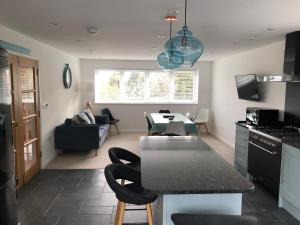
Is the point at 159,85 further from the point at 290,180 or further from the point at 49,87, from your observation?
the point at 290,180

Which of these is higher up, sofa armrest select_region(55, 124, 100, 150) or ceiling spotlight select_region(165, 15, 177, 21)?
ceiling spotlight select_region(165, 15, 177, 21)

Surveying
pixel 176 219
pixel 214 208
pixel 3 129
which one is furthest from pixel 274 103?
pixel 3 129

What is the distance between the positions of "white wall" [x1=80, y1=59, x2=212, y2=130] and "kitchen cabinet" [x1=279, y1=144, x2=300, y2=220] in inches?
210

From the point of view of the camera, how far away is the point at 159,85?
847cm

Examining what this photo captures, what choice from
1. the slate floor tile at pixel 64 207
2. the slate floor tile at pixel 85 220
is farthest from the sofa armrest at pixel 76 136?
the slate floor tile at pixel 85 220

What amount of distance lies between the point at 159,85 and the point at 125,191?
22.4 ft

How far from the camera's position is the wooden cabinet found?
4.28m

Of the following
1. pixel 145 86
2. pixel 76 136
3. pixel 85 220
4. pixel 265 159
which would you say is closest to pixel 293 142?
pixel 265 159

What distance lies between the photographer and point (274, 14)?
2.79 m

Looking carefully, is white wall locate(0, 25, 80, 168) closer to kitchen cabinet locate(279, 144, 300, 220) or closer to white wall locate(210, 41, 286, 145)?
kitchen cabinet locate(279, 144, 300, 220)

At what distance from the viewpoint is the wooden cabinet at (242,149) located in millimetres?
4277

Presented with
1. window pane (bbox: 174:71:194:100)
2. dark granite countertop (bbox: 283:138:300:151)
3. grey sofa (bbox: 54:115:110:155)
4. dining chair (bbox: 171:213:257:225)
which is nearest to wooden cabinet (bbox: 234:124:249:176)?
dark granite countertop (bbox: 283:138:300:151)

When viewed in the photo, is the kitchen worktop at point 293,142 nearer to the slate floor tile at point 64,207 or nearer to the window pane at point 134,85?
the slate floor tile at point 64,207

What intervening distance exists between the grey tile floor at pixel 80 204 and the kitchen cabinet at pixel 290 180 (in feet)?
0.35
